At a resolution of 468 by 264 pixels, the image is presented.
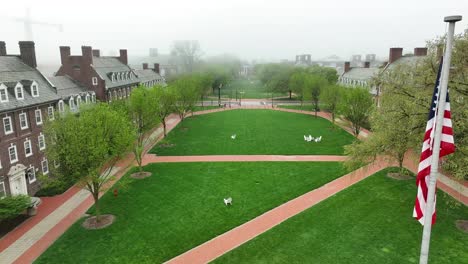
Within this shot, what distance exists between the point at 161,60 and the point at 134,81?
74.7 m

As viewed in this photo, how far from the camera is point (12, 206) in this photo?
72.7 feet

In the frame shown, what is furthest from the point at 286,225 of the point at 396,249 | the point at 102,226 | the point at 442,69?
the point at 442,69

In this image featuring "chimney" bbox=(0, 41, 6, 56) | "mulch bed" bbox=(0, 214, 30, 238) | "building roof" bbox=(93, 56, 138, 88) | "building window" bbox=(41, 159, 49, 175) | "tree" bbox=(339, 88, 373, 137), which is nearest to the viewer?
"mulch bed" bbox=(0, 214, 30, 238)

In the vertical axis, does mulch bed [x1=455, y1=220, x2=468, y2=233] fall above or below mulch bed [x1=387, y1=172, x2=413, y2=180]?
below

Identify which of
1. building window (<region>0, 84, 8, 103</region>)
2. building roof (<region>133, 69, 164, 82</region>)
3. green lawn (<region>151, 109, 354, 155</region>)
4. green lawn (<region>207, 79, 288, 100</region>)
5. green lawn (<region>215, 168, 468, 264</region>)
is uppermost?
building roof (<region>133, 69, 164, 82</region>)

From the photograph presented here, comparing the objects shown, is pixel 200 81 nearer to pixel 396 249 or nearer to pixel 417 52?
pixel 417 52

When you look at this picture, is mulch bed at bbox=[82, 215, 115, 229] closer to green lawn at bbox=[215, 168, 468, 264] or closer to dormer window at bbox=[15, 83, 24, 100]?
green lawn at bbox=[215, 168, 468, 264]

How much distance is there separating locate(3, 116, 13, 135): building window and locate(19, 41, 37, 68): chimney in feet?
30.5

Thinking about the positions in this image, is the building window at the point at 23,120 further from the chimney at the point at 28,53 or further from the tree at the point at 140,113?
the tree at the point at 140,113

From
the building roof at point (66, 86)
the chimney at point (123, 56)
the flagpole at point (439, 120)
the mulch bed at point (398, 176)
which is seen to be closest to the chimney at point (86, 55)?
the building roof at point (66, 86)

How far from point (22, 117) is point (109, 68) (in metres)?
24.8

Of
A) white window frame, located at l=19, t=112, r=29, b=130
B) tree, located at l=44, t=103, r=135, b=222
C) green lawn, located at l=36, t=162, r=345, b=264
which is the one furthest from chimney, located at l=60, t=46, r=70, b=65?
tree, located at l=44, t=103, r=135, b=222

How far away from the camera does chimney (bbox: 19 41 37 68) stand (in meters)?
33.2

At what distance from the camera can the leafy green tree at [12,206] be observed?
71.3 feet
